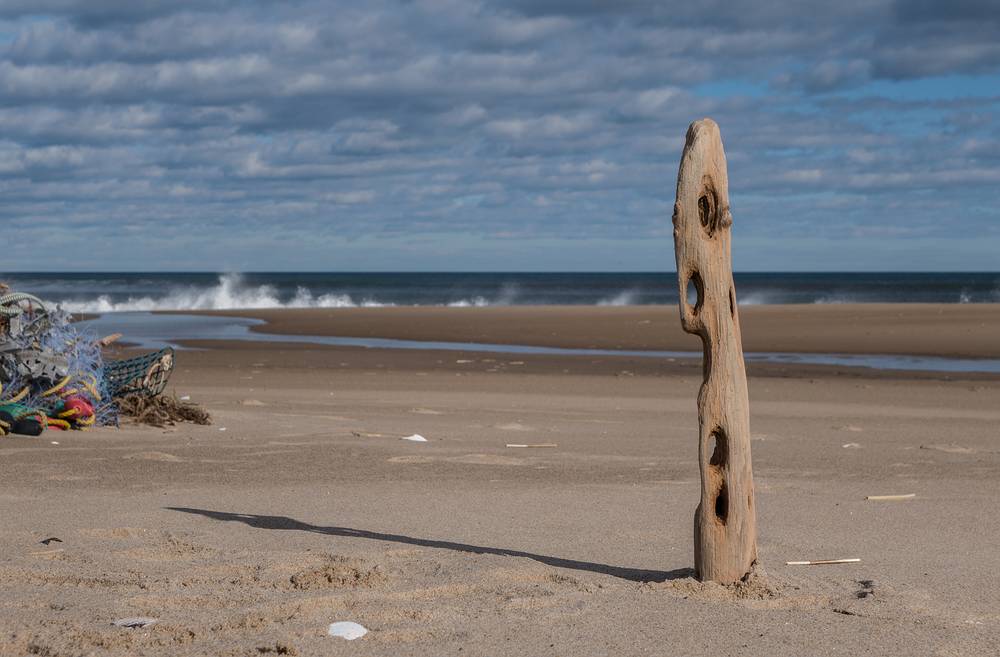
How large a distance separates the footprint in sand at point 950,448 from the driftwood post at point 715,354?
18.9 ft

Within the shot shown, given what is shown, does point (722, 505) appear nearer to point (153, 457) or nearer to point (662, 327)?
point (153, 457)

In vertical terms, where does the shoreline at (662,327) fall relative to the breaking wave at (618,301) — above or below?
below

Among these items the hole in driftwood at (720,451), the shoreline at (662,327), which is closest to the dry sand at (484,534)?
the hole in driftwood at (720,451)

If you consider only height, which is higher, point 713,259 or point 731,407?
point 713,259

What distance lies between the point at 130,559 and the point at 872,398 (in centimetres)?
1207

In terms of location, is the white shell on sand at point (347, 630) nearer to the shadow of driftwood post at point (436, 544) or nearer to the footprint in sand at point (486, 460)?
the shadow of driftwood post at point (436, 544)

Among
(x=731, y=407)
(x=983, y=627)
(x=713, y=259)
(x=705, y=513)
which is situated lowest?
(x=983, y=627)

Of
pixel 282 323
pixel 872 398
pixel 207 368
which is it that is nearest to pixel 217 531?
pixel 872 398

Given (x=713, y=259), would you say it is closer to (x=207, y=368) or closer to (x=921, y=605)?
(x=921, y=605)

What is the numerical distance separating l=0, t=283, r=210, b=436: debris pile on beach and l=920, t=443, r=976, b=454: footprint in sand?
6970 millimetres

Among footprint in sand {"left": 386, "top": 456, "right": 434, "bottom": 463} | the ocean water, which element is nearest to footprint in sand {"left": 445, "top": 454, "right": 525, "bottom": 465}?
footprint in sand {"left": 386, "top": 456, "right": 434, "bottom": 463}

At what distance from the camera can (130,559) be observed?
19.4 feet

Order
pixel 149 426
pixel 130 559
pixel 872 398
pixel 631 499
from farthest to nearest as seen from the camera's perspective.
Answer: pixel 872 398 < pixel 149 426 < pixel 631 499 < pixel 130 559

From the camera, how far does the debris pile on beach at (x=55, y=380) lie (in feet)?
33.0
